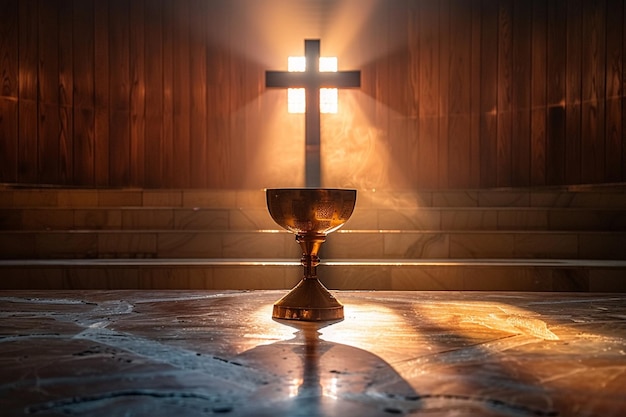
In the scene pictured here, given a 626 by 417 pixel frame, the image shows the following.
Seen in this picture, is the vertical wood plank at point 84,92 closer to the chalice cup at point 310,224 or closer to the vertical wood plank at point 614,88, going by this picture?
the chalice cup at point 310,224

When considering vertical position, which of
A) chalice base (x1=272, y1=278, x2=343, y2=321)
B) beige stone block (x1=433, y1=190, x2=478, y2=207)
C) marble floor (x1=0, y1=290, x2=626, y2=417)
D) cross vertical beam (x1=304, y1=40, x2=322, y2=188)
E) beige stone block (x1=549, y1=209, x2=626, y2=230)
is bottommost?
marble floor (x1=0, y1=290, x2=626, y2=417)

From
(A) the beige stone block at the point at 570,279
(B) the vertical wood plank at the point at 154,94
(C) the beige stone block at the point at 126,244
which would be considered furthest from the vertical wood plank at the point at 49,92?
(A) the beige stone block at the point at 570,279

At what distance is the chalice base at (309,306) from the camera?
2.56 meters

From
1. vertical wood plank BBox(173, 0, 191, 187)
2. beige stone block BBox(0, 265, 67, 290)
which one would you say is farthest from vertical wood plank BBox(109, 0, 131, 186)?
beige stone block BBox(0, 265, 67, 290)

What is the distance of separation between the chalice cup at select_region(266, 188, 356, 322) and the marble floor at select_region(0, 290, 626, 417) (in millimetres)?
102

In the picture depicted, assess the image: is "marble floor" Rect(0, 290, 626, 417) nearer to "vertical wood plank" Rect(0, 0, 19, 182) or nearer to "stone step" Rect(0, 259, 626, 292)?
"stone step" Rect(0, 259, 626, 292)

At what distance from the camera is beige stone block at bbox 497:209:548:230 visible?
15.7 ft

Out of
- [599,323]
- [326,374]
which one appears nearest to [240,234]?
[599,323]

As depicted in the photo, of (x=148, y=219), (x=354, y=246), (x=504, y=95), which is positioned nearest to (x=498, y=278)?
(x=354, y=246)

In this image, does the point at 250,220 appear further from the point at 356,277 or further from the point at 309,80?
the point at 309,80

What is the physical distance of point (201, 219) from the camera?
15.9 ft

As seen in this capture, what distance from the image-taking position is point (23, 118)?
20.4 feet

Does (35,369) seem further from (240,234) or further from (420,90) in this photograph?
(420,90)

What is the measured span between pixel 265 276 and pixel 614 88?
3930 mm
